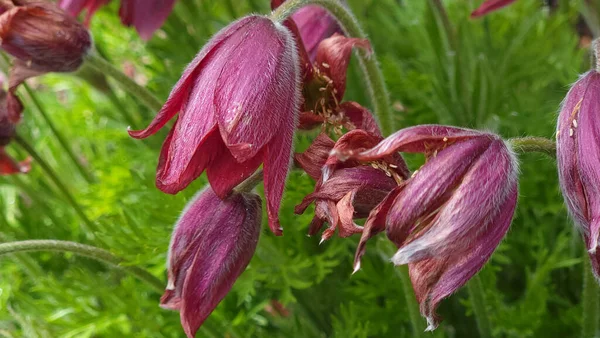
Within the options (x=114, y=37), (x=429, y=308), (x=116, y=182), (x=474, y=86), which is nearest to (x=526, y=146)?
→ (x=429, y=308)

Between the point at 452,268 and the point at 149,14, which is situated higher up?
the point at 149,14

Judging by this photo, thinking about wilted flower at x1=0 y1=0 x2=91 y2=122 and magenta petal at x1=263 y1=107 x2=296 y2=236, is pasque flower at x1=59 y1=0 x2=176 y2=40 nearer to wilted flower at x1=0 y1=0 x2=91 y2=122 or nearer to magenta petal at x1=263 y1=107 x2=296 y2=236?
wilted flower at x1=0 y1=0 x2=91 y2=122

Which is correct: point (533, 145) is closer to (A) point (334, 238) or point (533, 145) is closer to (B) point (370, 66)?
(B) point (370, 66)

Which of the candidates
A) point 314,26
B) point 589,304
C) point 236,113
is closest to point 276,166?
point 236,113

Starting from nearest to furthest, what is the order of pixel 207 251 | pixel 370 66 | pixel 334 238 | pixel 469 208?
pixel 469 208 < pixel 207 251 < pixel 370 66 < pixel 334 238

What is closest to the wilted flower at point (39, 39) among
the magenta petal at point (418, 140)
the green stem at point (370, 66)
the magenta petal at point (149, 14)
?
the magenta petal at point (149, 14)
